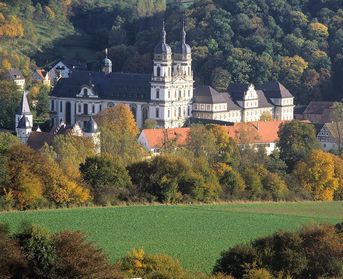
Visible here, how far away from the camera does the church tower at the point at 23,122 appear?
72419mm

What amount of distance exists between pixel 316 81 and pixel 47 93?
772 inches

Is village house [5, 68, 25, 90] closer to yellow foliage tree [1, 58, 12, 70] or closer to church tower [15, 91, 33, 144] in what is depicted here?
yellow foliage tree [1, 58, 12, 70]

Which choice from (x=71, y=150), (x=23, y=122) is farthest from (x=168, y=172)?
(x=23, y=122)

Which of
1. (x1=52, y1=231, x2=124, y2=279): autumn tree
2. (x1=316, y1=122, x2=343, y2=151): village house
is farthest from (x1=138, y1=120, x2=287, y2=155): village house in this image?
(x1=52, y1=231, x2=124, y2=279): autumn tree

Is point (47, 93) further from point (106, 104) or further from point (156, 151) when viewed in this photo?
point (156, 151)

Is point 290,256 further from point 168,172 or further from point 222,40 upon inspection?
point 222,40

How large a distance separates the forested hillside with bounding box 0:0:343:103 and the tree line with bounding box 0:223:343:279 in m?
60.3

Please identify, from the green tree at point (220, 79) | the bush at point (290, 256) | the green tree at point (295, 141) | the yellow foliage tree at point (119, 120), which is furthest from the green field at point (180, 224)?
the green tree at point (220, 79)

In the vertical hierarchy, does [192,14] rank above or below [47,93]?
above

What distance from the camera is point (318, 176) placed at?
54.9 m

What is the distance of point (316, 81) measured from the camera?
9600cm

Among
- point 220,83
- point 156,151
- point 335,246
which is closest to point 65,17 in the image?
point 220,83

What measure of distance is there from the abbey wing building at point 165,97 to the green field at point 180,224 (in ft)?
117

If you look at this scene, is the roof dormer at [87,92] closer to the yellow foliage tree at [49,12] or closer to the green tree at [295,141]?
the green tree at [295,141]
